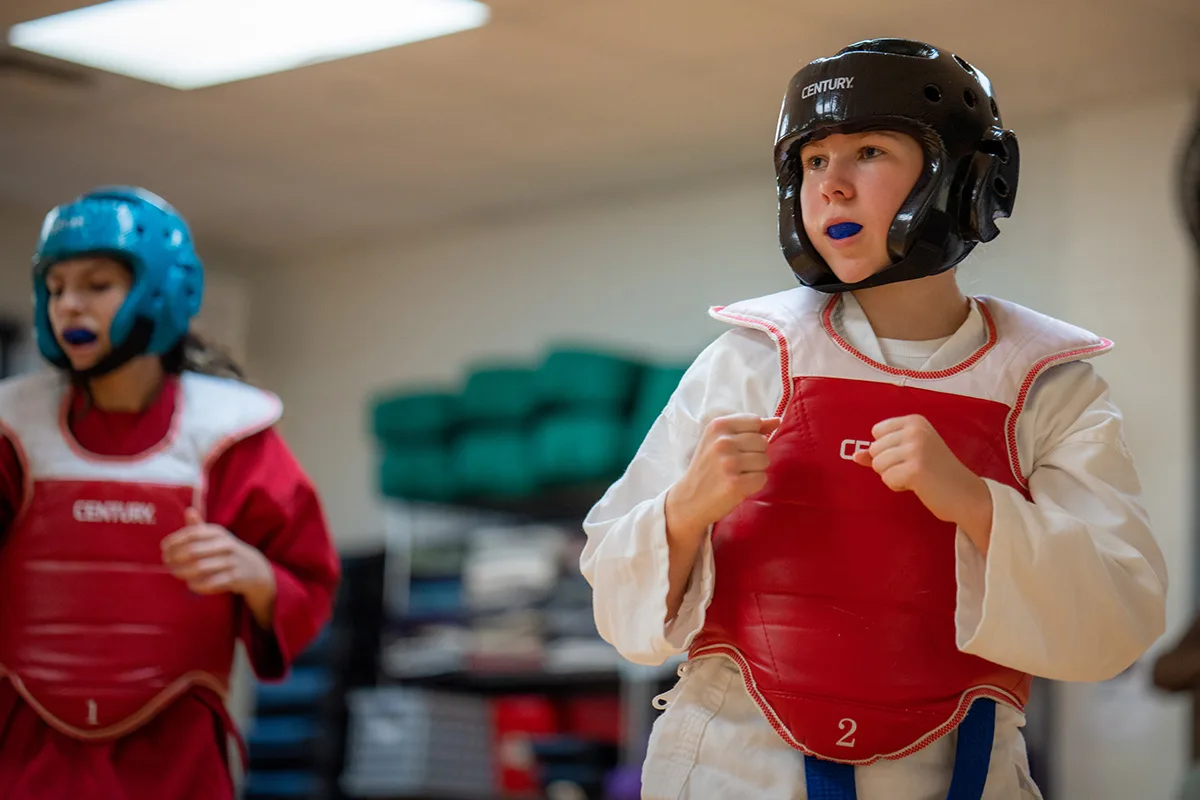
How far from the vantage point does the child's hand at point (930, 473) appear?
1899mm

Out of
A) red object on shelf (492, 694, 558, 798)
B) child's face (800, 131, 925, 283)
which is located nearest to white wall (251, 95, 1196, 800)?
red object on shelf (492, 694, 558, 798)

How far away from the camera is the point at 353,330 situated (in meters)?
8.85

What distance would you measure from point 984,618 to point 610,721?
16.7 feet

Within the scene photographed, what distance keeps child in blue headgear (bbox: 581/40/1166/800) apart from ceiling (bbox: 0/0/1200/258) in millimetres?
3334

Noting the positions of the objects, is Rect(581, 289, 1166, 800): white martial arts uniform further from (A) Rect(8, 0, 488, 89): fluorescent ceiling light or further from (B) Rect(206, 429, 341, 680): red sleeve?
(A) Rect(8, 0, 488, 89): fluorescent ceiling light

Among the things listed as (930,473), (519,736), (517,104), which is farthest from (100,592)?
(519,736)

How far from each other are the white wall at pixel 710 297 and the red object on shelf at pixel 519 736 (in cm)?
178

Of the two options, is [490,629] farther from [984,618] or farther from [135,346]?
[984,618]

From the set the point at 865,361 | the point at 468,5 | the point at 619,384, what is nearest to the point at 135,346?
the point at 865,361

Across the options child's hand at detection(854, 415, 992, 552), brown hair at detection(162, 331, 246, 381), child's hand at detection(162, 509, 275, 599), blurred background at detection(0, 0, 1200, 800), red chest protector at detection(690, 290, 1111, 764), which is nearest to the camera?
child's hand at detection(854, 415, 992, 552)

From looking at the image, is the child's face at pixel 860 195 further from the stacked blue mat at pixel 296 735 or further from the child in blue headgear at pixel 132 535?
the stacked blue mat at pixel 296 735

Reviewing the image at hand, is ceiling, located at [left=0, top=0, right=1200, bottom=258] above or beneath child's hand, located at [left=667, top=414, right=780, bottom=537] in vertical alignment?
above

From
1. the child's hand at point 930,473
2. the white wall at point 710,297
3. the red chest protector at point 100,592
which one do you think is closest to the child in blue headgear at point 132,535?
the red chest protector at point 100,592

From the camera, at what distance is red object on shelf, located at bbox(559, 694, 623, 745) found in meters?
6.81
